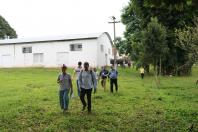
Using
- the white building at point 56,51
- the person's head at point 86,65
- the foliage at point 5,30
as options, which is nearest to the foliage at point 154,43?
the person's head at point 86,65

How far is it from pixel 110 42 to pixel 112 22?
15173mm

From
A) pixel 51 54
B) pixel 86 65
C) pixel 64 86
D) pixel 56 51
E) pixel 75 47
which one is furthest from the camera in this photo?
pixel 51 54

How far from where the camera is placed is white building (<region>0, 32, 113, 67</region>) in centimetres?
5503

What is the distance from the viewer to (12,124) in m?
12.7

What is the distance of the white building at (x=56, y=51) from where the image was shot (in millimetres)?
55031

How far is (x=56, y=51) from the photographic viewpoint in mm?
56562

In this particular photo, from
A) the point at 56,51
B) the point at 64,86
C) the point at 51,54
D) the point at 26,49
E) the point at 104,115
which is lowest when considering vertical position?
the point at 104,115

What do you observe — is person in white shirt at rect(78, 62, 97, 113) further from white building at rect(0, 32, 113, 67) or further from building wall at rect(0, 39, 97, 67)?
building wall at rect(0, 39, 97, 67)

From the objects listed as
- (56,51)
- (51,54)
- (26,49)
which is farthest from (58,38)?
(26,49)

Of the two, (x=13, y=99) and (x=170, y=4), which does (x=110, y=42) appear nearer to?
(x=13, y=99)

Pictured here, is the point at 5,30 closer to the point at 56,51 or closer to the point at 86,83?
the point at 56,51

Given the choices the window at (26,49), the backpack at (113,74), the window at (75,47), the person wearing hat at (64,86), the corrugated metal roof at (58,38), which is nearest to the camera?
the person wearing hat at (64,86)

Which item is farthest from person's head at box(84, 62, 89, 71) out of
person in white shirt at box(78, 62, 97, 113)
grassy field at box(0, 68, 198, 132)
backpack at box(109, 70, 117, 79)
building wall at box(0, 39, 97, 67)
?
building wall at box(0, 39, 97, 67)

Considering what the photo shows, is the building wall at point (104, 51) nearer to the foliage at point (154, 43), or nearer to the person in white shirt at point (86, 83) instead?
the foliage at point (154, 43)
